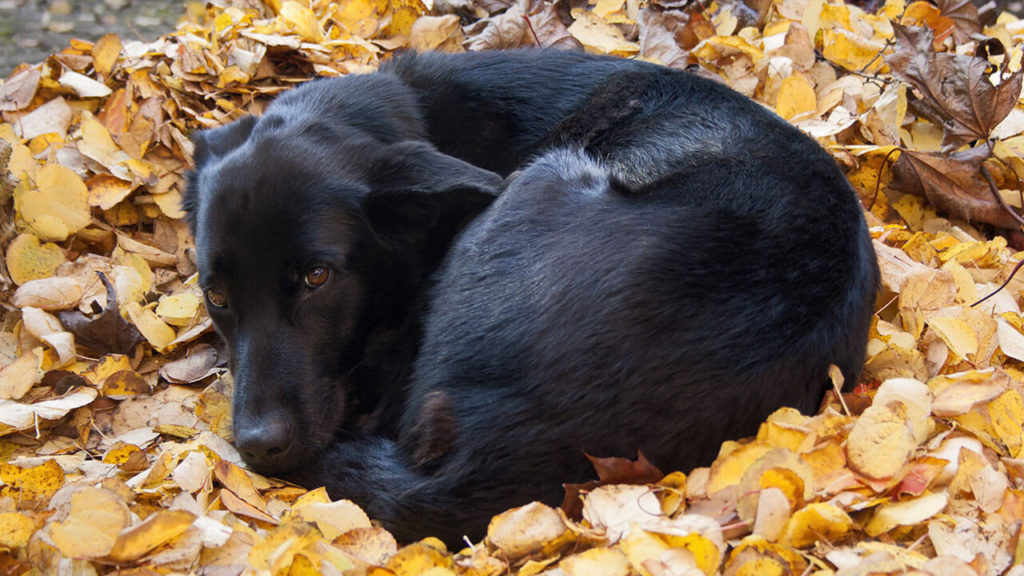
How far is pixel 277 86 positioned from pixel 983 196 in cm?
288

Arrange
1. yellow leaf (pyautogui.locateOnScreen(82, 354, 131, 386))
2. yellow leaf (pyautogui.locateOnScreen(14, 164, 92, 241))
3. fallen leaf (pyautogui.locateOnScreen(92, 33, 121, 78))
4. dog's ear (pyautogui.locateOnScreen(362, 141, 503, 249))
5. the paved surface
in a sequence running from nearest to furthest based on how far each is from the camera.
→ dog's ear (pyautogui.locateOnScreen(362, 141, 503, 249))
yellow leaf (pyautogui.locateOnScreen(82, 354, 131, 386))
yellow leaf (pyautogui.locateOnScreen(14, 164, 92, 241))
fallen leaf (pyautogui.locateOnScreen(92, 33, 121, 78))
the paved surface

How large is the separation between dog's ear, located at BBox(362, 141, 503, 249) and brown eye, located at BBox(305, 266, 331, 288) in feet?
0.77

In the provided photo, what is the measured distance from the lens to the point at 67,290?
305cm

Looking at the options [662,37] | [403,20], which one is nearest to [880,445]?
[662,37]

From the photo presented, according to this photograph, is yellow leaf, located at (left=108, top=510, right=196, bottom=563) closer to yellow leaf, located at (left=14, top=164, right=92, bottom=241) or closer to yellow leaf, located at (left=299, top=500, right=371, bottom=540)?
yellow leaf, located at (left=299, top=500, right=371, bottom=540)

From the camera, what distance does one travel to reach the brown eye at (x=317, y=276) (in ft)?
8.47

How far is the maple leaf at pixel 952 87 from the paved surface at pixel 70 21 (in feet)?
13.9

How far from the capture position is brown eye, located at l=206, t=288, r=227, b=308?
2643 millimetres

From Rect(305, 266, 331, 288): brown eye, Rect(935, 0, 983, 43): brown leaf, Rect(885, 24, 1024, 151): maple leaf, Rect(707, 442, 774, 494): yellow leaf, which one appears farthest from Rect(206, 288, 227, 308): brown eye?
Rect(935, 0, 983, 43): brown leaf

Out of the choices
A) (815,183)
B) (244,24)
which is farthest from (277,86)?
(815,183)

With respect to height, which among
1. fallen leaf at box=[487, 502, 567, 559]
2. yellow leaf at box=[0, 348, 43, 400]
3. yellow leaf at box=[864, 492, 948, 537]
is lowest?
yellow leaf at box=[0, 348, 43, 400]

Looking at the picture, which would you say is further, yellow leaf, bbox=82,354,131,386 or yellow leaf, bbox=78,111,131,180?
yellow leaf, bbox=78,111,131,180

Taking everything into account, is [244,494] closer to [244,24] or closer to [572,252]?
[572,252]

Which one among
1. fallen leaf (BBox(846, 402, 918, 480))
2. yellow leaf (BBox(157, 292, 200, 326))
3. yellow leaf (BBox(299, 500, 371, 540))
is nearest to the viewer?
fallen leaf (BBox(846, 402, 918, 480))
